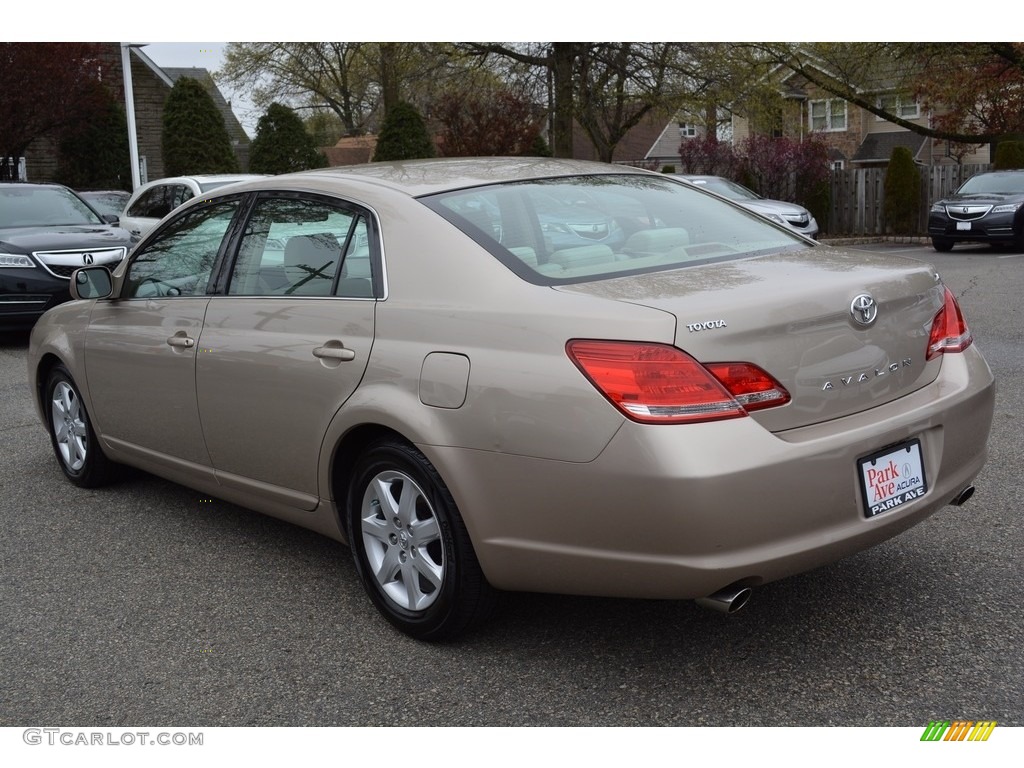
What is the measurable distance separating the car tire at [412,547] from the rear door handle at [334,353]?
0.32 meters

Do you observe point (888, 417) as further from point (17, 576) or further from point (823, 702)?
point (17, 576)

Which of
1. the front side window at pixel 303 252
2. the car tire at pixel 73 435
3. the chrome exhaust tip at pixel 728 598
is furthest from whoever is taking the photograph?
the car tire at pixel 73 435

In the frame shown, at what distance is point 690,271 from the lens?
11.5 feet

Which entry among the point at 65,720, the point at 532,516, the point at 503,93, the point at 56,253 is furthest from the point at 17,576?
the point at 503,93

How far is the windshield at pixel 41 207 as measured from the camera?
12219mm

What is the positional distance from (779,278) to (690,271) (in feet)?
0.92

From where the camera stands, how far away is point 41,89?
32500 mm

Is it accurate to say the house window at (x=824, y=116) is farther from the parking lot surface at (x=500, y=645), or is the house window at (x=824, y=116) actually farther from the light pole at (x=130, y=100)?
the parking lot surface at (x=500, y=645)

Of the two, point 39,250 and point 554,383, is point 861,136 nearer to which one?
point 39,250

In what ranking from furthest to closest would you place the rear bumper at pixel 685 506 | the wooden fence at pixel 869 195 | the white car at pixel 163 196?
1. the wooden fence at pixel 869 195
2. the white car at pixel 163 196
3. the rear bumper at pixel 685 506

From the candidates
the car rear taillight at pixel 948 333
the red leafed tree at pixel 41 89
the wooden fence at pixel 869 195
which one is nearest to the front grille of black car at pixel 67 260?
the car rear taillight at pixel 948 333

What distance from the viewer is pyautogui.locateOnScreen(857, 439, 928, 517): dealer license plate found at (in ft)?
10.5

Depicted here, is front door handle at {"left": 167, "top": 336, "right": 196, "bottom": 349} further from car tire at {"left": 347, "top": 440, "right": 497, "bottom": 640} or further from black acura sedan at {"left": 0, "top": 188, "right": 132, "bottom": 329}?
black acura sedan at {"left": 0, "top": 188, "right": 132, "bottom": 329}

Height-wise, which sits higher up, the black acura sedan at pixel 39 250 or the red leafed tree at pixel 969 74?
the red leafed tree at pixel 969 74
